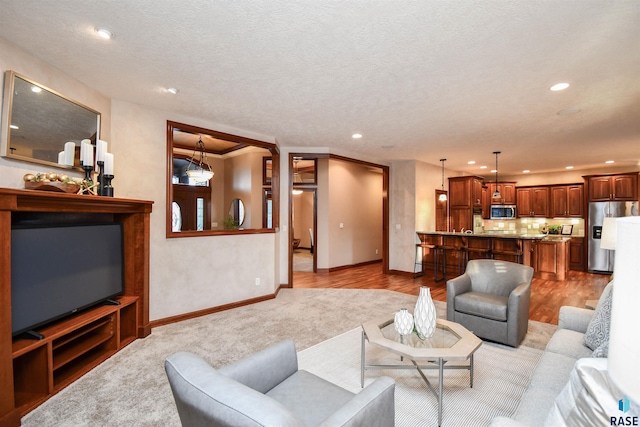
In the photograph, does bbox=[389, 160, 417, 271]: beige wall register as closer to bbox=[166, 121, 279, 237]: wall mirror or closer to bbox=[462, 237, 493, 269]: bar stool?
bbox=[462, 237, 493, 269]: bar stool

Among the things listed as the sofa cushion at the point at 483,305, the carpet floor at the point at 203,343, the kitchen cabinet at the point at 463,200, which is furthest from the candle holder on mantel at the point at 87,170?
the kitchen cabinet at the point at 463,200

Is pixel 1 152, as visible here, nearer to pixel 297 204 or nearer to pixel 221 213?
pixel 221 213

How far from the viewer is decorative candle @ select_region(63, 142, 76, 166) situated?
271cm

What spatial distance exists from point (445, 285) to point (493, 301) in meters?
2.86

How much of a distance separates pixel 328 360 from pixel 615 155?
757 cm

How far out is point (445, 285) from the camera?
5.89m

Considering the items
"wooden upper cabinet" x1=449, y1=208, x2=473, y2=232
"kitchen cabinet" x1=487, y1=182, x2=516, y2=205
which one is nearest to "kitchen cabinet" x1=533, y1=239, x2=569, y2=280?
"wooden upper cabinet" x1=449, y1=208, x2=473, y2=232

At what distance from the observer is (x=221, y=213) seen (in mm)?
7312

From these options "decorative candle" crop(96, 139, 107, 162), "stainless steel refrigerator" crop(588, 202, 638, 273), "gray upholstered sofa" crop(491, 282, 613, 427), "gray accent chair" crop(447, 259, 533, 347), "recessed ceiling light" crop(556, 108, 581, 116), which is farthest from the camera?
"stainless steel refrigerator" crop(588, 202, 638, 273)

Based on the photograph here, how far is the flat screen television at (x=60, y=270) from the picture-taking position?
83.6 inches

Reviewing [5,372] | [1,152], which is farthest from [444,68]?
[5,372]

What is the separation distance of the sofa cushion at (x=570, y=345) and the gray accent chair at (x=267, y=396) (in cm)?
149

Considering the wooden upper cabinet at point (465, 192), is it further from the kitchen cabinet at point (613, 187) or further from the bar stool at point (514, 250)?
the kitchen cabinet at point (613, 187)

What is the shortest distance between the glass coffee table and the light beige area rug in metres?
0.11
